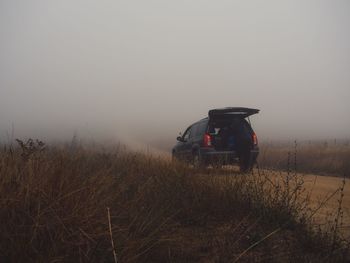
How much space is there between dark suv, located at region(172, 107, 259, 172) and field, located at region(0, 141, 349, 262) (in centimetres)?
477

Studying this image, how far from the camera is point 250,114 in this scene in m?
10.8

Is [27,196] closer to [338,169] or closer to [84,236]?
[84,236]

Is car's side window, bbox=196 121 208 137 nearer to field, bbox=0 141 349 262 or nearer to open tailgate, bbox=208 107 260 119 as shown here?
open tailgate, bbox=208 107 260 119

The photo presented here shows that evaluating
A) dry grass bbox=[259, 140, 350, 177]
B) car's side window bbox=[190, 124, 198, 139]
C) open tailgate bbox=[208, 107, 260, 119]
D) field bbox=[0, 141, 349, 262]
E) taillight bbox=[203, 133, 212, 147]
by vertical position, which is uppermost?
open tailgate bbox=[208, 107, 260, 119]

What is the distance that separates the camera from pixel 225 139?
444 inches

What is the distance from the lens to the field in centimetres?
304

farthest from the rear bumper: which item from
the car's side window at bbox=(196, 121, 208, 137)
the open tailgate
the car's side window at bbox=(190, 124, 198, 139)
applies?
the car's side window at bbox=(190, 124, 198, 139)

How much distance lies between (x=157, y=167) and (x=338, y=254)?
4.09 meters

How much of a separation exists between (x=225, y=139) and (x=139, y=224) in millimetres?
7797

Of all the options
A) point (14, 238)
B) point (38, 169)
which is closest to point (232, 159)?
point (38, 169)

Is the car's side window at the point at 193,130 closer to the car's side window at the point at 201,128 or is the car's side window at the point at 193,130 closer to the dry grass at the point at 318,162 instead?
the car's side window at the point at 201,128

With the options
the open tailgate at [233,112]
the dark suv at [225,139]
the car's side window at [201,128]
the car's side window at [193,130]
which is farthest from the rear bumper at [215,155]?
the car's side window at [193,130]

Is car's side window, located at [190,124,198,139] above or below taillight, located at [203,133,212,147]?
above

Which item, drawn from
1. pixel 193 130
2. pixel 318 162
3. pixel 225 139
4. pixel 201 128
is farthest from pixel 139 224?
pixel 318 162
